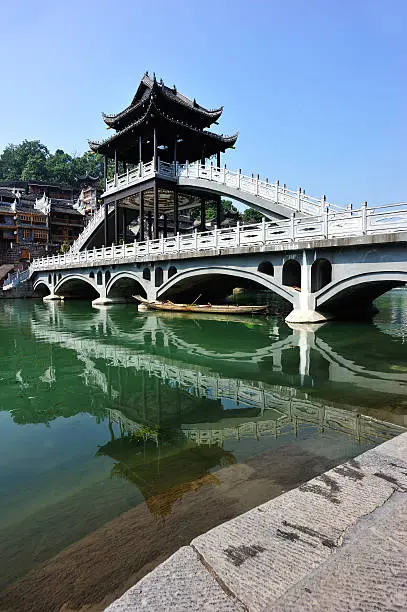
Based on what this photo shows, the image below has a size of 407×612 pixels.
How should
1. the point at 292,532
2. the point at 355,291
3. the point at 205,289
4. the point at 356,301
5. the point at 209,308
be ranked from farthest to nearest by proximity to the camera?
the point at 205,289 → the point at 209,308 → the point at 356,301 → the point at 355,291 → the point at 292,532

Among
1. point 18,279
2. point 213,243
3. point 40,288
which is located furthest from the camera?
point 40,288

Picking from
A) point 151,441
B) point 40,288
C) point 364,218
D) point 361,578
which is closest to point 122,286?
point 40,288

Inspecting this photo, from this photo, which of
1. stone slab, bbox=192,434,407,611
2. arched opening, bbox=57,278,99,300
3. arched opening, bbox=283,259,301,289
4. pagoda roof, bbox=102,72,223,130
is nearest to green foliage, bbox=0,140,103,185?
arched opening, bbox=57,278,99,300

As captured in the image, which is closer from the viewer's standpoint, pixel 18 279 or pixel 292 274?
pixel 292 274

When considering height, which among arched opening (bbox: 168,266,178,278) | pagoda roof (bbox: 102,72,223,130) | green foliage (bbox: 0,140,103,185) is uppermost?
green foliage (bbox: 0,140,103,185)

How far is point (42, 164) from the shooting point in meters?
93.1

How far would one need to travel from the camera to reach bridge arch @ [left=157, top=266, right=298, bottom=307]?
1618 centimetres

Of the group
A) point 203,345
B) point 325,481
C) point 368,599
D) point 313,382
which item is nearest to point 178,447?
point 325,481

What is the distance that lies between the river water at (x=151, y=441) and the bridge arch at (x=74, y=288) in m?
24.3

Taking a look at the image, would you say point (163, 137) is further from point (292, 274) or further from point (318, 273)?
point (318, 273)

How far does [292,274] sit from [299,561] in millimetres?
15685

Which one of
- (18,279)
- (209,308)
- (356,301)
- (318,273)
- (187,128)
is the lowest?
(209,308)

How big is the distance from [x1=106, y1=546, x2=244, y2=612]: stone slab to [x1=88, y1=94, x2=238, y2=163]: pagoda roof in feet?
89.1

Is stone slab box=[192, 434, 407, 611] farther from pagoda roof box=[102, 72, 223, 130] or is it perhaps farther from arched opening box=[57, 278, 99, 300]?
arched opening box=[57, 278, 99, 300]
